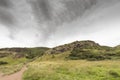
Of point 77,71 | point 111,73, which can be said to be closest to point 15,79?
point 77,71

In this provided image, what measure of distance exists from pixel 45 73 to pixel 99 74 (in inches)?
531

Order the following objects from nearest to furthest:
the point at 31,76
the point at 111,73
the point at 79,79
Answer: the point at 79,79, the point at 31,76, the point at 111,73

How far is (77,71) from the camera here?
56.9 meters

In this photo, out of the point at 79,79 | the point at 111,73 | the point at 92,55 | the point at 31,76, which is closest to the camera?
the point at 79,79

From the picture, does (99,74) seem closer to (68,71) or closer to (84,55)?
(68,71)

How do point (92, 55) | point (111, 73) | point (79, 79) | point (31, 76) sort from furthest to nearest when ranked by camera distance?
1. point (92, 55)
2. point (111, 73)
3. point (31, 76)
4. point (79, 79)

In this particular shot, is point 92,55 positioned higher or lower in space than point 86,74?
higher

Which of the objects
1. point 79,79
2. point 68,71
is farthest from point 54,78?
point 68,71

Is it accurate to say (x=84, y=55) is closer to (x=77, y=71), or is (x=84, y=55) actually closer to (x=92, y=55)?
(x=92, y=55)

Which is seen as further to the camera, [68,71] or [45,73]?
[68,71]

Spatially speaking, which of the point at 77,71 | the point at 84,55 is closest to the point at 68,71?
the point at 77,71

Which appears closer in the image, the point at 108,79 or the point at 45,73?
the point at 108,79

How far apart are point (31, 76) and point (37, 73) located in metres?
2.20

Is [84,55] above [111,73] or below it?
above
